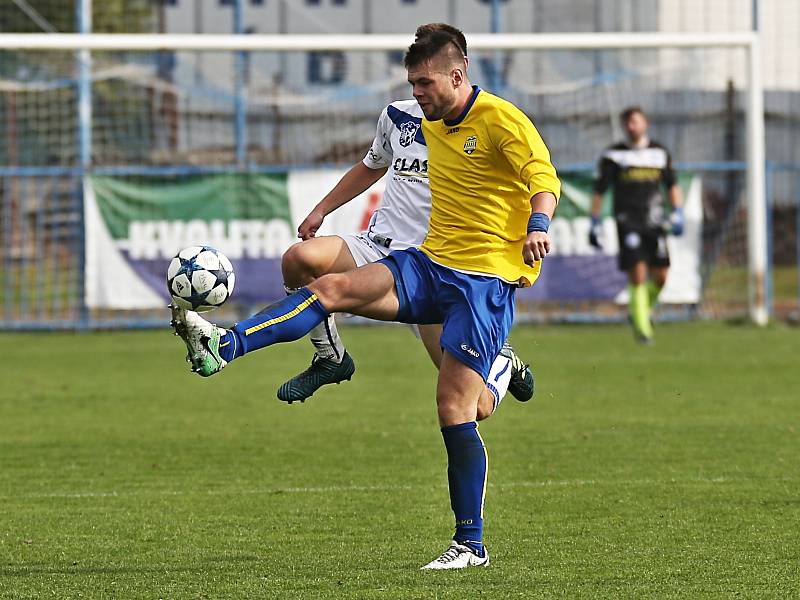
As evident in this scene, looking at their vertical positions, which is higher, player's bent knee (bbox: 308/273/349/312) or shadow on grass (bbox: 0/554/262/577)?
player's bent knee (bbox: 308/273/349/312)

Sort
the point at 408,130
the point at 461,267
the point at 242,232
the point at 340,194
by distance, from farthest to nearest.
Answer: the point at 242,232 → the point at 408,130 → the point at 340,194 → the point at 461,267

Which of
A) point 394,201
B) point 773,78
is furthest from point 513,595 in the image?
point 773,78

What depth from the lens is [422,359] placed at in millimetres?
14898

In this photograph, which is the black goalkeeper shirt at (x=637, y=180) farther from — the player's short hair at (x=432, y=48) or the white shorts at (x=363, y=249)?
the player's short hair at (x=432, y=48)

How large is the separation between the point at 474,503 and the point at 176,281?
143 centimetres

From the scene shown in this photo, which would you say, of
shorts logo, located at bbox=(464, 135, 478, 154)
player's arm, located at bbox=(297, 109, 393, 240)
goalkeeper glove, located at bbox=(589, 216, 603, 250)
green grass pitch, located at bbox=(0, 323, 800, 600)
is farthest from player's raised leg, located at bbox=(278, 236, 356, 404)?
goalkeeper glove, located at bbox=(589, 216, 603, 250)

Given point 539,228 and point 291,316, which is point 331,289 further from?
point 539,228

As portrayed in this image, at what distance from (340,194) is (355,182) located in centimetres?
10

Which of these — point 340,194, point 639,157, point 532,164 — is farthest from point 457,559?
point 639,157

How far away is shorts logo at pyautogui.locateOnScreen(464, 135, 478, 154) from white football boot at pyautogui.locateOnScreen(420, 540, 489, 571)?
61.5 inches

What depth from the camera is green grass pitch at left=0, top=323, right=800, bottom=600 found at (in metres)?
5.51

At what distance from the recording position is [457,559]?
222 inches

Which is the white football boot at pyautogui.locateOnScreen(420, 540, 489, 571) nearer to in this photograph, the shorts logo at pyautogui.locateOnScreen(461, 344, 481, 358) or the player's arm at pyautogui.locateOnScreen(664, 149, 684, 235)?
the shorts logo at pyautogui.locateOnScreen(461, 344, 481, 358)

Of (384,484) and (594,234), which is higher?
(594,234)
